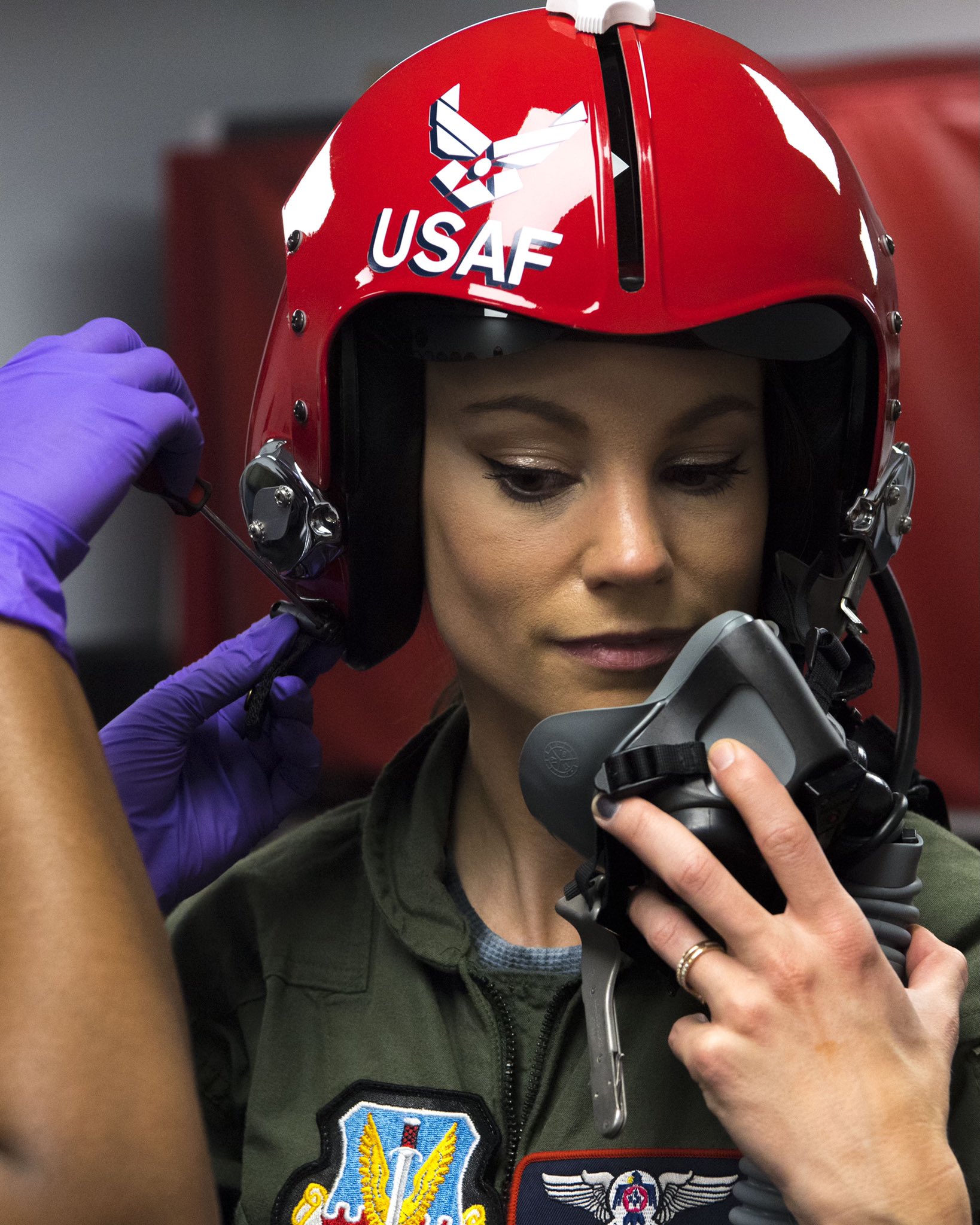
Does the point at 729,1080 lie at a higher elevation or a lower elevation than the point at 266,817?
higher

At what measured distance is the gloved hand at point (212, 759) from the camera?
1256 mm

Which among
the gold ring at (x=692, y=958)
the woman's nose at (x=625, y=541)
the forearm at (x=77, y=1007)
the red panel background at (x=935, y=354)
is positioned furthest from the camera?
the red panel background at (x=935, y=354)

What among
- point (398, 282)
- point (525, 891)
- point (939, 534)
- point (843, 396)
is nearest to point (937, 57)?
point (939, 534)

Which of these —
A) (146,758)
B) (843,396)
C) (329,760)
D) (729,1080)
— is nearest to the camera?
(729,1080)

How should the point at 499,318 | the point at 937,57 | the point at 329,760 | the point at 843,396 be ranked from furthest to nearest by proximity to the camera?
the point at 329,760
the point at 937,57
the point at 843,396
the point at 499,318

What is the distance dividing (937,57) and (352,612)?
5.12 ft

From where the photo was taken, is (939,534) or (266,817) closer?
(266,817)

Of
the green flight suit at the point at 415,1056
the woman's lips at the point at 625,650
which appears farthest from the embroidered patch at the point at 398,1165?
the woman's lips at the point at 625,650

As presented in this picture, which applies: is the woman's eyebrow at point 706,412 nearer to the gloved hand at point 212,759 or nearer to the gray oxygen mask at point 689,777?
the gray oxygen mask at point 689,777

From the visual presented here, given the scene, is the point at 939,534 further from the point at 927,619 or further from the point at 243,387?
the point at 243,387

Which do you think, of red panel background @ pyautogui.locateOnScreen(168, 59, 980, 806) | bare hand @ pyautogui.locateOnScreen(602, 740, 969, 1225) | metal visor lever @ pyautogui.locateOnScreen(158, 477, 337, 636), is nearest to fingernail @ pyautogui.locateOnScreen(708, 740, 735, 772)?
bare hand @ pyautogui.locateOnScreen(602, 740, 969, 1225)

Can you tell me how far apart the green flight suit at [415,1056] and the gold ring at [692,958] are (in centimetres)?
22

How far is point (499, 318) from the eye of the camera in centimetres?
100

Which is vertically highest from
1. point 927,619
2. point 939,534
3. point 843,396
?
point 843,396
